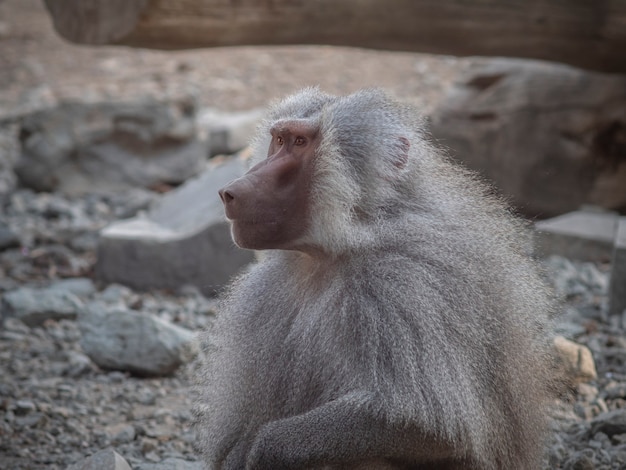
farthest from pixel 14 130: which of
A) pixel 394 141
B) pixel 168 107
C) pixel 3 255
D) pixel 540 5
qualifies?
pixel 394 141

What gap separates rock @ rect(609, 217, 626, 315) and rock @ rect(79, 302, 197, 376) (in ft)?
7.47

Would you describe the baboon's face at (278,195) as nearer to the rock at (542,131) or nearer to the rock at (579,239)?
the rock at (579,239)

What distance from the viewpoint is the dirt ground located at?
1027cm

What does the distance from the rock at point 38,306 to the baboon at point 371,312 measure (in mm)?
2220

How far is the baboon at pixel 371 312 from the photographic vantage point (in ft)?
8.94

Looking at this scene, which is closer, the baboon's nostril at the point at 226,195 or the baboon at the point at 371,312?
the baboon at the point at 371,312

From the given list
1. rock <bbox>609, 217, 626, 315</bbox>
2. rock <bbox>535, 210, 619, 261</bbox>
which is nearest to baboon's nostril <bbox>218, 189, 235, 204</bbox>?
rock <bbox>609, 217, 626, 315</bbox>

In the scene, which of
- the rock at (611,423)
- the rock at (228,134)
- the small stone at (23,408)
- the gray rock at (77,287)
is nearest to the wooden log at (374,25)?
the gray rock at (77,287)

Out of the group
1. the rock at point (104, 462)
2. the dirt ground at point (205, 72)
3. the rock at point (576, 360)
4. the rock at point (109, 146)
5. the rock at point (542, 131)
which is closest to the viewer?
the rock at point (104, 462)

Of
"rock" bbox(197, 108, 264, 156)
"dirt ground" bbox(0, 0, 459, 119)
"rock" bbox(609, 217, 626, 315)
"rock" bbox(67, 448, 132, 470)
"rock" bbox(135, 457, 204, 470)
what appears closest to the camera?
"rock" bbox(67, 448, 132, 470)

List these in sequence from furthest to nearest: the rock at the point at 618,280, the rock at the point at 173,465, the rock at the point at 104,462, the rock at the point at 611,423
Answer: the rock at the point at 618,280
the rock at the point at 611,423
the rock at the point at 173,465
the rock at the point at 104,462

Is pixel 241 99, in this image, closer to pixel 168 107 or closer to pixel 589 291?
pixel 168 107

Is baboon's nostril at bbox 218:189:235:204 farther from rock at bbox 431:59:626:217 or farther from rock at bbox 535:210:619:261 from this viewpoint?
rock at bbox 431:59:626:217

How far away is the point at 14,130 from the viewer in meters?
9.32
